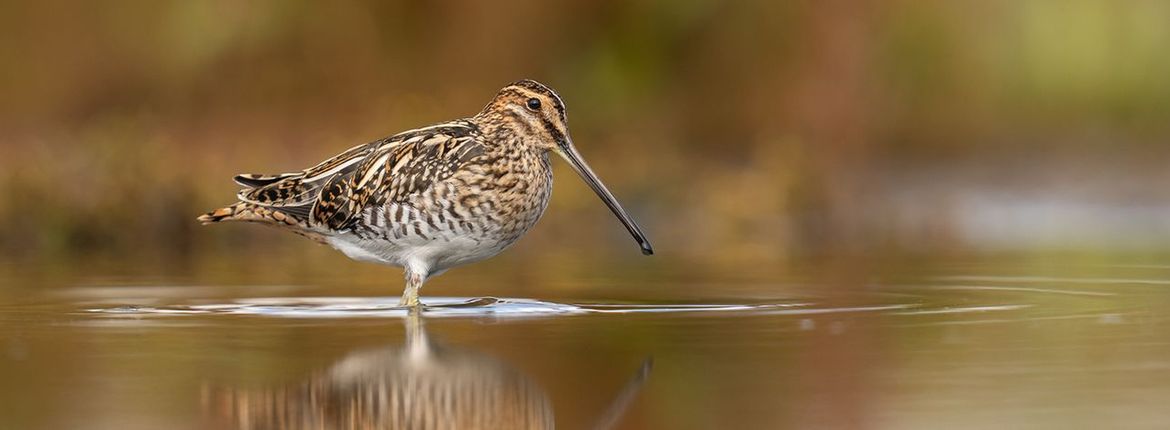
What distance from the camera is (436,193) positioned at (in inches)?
484

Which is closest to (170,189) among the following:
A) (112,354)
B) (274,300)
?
(274,300)

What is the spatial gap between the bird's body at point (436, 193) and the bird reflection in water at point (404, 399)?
2.90 metres

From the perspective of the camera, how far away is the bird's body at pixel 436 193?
1229 cm

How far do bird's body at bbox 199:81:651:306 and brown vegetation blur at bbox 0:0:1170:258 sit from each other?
738cm

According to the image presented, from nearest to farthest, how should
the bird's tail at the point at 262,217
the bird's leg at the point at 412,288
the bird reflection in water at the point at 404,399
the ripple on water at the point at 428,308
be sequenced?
the bird reflection in water at the point at 404,399 < the ripple on water at the point at 428,308 < the bird's leg at the point at 412,288 < the bird's tail at the point at 262,217

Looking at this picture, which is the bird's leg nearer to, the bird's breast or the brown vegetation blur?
the bird's breast

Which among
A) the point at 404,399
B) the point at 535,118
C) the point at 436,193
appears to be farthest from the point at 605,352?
the point at 535,118

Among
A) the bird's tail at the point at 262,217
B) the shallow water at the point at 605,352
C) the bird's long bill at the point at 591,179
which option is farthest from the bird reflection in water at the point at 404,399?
the bird's tail at the point at 262,217

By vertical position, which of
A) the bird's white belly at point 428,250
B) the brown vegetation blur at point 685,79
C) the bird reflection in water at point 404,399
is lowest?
the bird reflection in water at point 404,399

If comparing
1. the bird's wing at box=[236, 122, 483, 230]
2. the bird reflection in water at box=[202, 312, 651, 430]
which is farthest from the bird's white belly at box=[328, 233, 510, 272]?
the bird reflection in water at box=[202, 312, 651, 430]

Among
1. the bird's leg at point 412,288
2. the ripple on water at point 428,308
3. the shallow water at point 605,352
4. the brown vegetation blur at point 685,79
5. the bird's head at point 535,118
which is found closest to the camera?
the shallow water at point 605,352

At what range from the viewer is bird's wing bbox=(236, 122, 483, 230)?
12.4m

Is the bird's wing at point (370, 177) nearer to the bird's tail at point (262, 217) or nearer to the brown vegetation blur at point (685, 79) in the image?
the bird's tail at point (262, 217)

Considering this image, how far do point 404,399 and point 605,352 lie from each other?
177 cm
